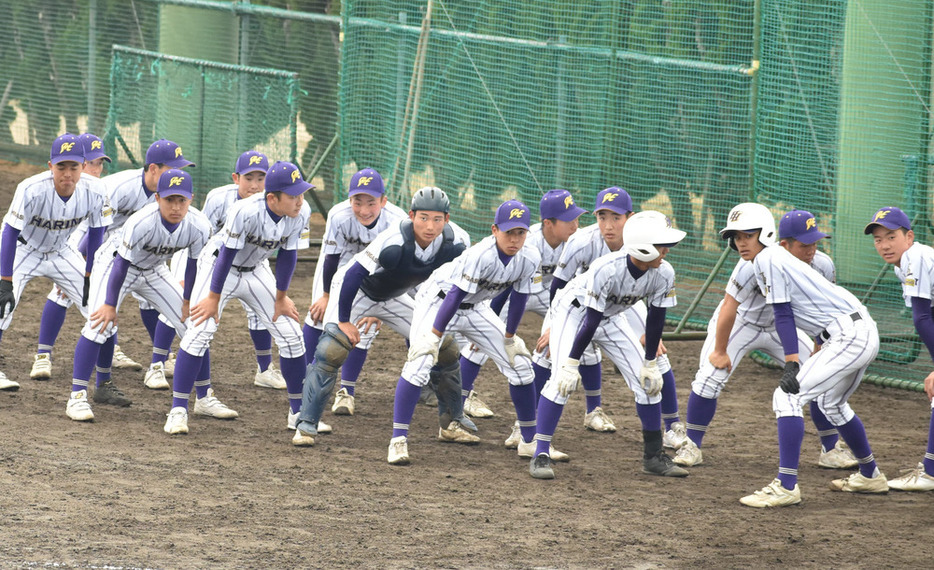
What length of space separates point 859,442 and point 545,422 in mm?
1831

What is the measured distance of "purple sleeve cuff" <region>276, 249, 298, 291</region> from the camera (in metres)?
8.49

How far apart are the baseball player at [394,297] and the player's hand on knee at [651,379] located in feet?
4.43

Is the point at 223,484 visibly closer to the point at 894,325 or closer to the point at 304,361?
the point at 304,361

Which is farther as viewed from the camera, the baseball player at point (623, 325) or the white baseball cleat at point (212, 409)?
the white baseball cleat at point (212, 409)

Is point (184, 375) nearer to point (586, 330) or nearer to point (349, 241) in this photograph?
point (349, 241)

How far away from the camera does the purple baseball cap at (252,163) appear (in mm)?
9266

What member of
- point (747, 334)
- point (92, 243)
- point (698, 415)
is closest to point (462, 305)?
point (698, 415)

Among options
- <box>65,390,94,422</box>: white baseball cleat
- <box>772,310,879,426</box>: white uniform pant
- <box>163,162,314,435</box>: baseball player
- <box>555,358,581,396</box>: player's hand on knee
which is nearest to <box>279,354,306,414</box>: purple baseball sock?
<box>163,162,314,435</box>: baseball player

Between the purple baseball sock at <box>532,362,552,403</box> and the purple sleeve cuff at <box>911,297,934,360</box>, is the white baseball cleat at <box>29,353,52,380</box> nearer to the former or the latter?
the purple baseball sock at <box>532,362,552,403</box>

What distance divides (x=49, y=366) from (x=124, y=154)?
24.1ft

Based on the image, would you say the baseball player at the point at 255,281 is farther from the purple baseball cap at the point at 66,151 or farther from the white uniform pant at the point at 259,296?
the purple baseball cap at the point at 66,151

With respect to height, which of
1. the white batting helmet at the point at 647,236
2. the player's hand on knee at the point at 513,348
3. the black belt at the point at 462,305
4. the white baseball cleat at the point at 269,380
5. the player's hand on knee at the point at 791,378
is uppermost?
the white batting helmet at the point at 647,236

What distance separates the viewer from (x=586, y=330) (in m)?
7.39

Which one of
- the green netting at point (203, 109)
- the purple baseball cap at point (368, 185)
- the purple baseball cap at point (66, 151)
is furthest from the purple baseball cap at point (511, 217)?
the green netting at point (203, 109)
